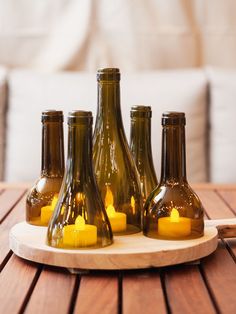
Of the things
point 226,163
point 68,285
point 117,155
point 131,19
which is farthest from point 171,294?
point 131,19

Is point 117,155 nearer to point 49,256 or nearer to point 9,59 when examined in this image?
point 49,256

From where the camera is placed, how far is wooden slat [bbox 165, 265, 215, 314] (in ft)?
2.51

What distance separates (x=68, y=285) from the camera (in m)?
0.85

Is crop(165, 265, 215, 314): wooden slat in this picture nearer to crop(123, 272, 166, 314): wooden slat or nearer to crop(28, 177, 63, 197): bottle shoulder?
crop(123, 272, 166, 314): wooden slat

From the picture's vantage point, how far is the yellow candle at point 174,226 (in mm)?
954

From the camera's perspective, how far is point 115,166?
1.03 metres

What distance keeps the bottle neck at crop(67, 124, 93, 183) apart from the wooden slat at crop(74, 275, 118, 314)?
14 cm

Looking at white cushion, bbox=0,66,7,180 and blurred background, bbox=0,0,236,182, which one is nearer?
white cushion, bbox=0,66,7,180

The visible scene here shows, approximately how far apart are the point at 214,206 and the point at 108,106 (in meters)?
0.52

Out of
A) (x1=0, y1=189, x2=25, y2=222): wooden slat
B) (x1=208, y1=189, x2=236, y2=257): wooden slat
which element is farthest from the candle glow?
(x1=208, y1=189, x2=236, y2=257): wooden slat

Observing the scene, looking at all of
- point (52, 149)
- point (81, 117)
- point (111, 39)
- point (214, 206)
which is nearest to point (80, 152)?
point (81, 117)

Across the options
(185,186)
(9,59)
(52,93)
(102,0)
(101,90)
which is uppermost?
(102,0)

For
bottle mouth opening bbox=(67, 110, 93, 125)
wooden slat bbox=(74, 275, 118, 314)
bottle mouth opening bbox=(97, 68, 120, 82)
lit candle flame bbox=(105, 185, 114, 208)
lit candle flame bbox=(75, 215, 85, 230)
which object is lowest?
wooden slat bbox=(74, 275, 118, 314)

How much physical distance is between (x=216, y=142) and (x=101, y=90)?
1.55 m
